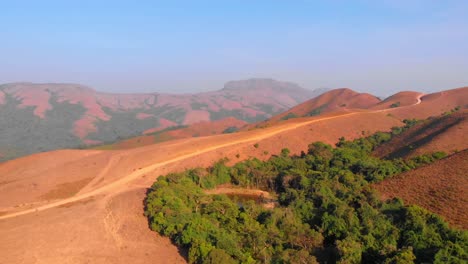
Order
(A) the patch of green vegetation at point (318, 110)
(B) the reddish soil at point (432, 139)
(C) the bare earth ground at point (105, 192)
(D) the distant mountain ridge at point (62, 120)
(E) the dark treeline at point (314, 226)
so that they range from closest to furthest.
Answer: (E) the dark treeline at point (314, 226), (C) the bare earth ground at point (105, 192), (B) the reddish soil at point (432, 139), (A) the patch of green vegetation at point (318, 110), (D) the distant mountain ridge at point (62, 120)

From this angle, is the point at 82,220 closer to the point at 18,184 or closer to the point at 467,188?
the point at 18,184

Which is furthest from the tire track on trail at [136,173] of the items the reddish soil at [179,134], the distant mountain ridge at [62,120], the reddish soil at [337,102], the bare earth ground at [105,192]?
the distant mountain ridge at [62,120]

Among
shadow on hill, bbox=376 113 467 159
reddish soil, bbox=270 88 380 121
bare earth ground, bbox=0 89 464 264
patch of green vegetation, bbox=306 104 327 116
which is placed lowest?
bare earth ground, bbox=0 89 464 264

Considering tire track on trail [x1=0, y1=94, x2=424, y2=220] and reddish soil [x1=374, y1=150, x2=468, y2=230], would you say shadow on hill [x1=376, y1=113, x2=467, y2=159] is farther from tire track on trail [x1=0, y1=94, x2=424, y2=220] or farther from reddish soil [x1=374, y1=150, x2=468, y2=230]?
tire track on trail [x1=0, y1=94, x2=424, y2=220]

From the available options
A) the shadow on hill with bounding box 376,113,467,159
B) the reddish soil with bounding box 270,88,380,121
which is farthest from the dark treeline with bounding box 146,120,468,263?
the reddish soil with bounding box 270,88,380,121

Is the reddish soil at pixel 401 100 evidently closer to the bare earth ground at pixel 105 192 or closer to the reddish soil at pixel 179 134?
the bare earth ground at pixel 105 192

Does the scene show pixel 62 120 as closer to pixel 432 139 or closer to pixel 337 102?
pixel 337 102

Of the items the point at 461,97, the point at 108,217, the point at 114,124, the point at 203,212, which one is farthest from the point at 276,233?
the point at 114,124
